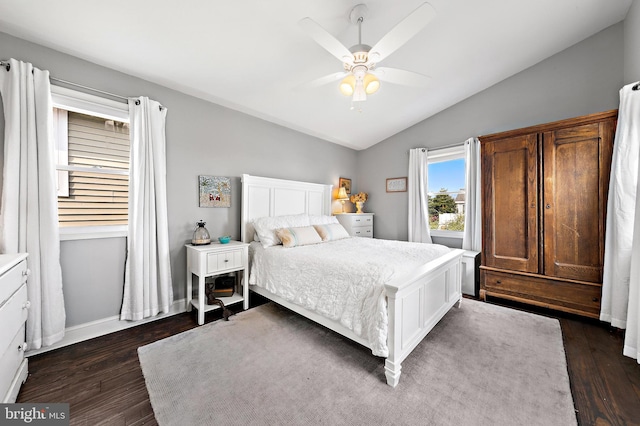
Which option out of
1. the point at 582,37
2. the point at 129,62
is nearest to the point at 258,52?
the point at 129,62

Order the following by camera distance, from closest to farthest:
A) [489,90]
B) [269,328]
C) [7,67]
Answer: [7,67], [269,328], [489,90]

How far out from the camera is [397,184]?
15.1 ft

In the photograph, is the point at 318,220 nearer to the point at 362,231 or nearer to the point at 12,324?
the point at 362,231

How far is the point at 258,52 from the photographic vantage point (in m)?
2.30

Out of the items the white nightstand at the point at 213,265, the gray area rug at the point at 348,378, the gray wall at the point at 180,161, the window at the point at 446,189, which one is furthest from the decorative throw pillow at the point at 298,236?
the window at the point at 446,189

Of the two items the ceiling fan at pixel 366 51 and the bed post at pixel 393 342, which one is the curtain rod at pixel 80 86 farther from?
the bed post at pixel 393 342

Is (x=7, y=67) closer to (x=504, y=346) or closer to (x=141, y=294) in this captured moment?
(x=141, y=294)

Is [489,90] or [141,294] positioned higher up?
[489,90]

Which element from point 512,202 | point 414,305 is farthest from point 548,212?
point 414,305

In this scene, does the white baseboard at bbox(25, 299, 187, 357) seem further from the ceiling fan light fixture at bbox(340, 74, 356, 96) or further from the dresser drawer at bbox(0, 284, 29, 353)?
the ceiling fan light fixture at bbox(340, 74, 356, 96)

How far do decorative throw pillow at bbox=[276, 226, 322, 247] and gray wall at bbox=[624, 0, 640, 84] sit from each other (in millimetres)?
3572

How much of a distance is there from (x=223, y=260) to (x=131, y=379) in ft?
3.87

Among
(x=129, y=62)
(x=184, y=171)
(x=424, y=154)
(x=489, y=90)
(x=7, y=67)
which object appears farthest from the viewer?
(x=424, y=154)

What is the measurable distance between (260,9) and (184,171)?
1.83 meters
